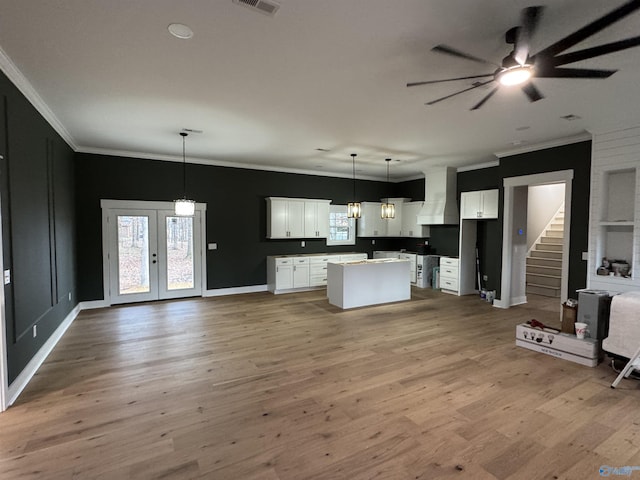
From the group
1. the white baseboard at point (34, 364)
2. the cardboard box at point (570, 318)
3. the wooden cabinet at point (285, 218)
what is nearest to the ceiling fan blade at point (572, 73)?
the cardboard box at point (570, 318)

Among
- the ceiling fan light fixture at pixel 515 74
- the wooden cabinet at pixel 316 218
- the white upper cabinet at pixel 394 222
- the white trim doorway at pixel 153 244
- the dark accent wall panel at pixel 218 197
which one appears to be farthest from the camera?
the white upper cabinet at pixel 394 222

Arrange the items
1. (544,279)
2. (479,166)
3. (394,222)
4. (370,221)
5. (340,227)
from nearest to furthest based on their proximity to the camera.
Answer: (479,166) < (544,279) < (340,227) < (370,221) < (394,222)

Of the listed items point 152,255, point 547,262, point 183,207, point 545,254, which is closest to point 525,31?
point 183,207

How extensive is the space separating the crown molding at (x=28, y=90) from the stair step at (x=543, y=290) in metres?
9.64

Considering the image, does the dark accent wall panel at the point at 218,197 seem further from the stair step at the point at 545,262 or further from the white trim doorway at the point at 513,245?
the stair step at the point at 545,262

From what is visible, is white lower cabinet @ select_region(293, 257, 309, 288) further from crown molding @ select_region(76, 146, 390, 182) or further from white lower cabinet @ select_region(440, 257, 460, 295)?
white lower cabinet @ select_region(440, 257, 460, 295)

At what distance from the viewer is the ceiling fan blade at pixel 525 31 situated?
2.20 m

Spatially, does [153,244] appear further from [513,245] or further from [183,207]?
[513,245]

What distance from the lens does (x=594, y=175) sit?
4977 mm

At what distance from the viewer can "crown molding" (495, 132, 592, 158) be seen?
205 inches

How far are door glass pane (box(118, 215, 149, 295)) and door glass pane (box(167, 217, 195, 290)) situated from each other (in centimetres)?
43

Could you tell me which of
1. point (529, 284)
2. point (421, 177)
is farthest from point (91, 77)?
point (529, 284)

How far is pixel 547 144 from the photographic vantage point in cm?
565

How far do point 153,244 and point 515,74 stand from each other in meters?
6.64
